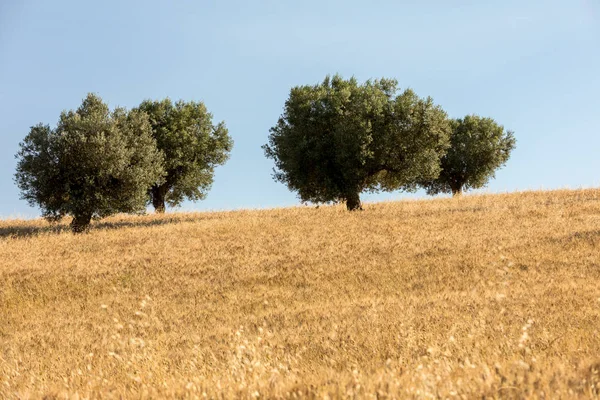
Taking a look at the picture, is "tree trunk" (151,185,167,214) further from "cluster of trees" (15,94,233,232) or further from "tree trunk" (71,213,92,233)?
"tree trunk" (71,213,92,233)

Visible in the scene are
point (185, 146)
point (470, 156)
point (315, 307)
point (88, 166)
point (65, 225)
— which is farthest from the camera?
point (470, 156)

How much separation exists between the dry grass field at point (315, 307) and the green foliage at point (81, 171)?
2.58 m

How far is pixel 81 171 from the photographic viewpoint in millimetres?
34875

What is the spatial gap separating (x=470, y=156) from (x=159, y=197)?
3581 centimetres

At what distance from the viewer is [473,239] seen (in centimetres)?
2214

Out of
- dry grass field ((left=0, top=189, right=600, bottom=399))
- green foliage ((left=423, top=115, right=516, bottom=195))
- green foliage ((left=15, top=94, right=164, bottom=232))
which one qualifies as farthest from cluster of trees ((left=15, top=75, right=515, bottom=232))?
green foliage ((left=423, top=115, right=516, bottom=195))

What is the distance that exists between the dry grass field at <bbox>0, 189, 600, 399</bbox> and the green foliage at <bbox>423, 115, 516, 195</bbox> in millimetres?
31322

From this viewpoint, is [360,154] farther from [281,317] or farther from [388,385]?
[388,385]

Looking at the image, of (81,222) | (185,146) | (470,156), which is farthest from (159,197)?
(470,156)

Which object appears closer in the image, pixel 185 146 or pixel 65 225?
pixel 65 225

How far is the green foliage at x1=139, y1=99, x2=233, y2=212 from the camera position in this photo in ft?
155

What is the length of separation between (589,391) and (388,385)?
5.22 ft

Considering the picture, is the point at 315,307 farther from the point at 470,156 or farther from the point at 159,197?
the point at 470,156

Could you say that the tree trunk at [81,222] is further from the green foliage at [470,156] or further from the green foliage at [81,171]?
the green foliage at [470,156]
